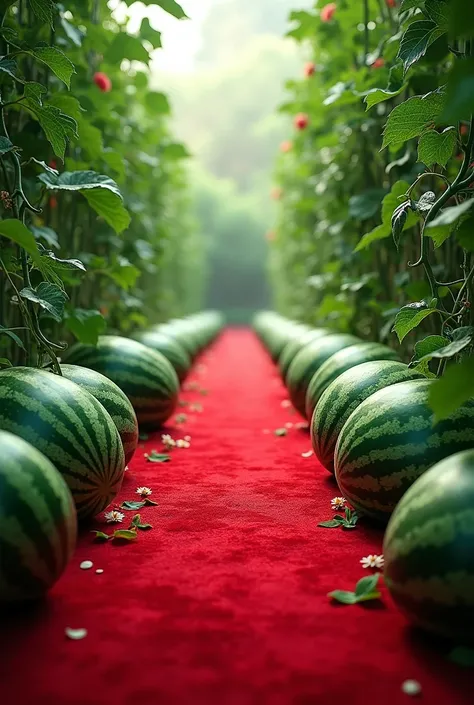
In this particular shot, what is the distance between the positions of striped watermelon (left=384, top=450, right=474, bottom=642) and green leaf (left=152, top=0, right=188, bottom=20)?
9.14 feet

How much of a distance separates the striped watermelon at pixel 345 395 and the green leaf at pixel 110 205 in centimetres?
119

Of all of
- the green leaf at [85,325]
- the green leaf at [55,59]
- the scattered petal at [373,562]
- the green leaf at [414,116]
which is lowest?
the scattered petal at [373,562]

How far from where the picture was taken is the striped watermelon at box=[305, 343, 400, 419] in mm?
3727

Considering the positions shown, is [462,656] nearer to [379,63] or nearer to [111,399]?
[111,399]

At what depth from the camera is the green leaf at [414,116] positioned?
7.95 feet

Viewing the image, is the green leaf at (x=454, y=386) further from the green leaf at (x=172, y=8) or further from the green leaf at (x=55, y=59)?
the green leaf at (x=172, y=8)

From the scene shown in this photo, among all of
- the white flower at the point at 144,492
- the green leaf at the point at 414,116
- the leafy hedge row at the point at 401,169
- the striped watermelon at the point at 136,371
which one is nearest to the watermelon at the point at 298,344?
the leafy hedge row at the point at 401,169

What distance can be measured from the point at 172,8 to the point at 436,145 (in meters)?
1.79

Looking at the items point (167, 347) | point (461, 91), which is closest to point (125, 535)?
point (461, 91)

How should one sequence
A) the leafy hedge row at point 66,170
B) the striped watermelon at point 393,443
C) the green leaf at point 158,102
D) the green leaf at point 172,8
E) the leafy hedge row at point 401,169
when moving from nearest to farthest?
the leafy hedge row at point 401,169 < the striped watermelon at point 393,443 < the leafy hedge row at point 66,170 < the green leaf at point 172,8 < the green leaf at point 158,102

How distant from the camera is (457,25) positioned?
4.95 ft

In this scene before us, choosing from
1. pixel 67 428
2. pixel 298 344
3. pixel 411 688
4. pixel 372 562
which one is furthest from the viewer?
pixel 298 344

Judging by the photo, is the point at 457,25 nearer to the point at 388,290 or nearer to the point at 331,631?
the point at 331,631

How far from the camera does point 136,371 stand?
4098mm
